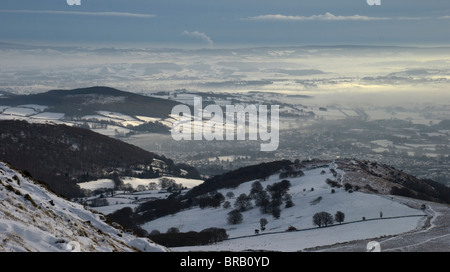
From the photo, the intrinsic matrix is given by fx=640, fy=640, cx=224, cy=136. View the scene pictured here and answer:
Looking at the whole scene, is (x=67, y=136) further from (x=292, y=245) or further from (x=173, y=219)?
(x=292, y=245)

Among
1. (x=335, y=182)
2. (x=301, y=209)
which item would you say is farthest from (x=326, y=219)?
(x=335, y=182)

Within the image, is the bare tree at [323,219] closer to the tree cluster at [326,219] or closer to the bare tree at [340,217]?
the tree cluster at [326,219]

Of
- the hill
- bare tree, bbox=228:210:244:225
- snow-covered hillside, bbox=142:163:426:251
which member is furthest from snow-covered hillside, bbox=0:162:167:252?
bare tree, bbox=228:210:244:225

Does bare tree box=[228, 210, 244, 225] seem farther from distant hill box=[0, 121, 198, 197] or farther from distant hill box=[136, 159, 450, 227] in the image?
distant hill box=[0, 121, 198, 197]

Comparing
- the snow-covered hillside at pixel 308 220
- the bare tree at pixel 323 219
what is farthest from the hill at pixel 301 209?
the bare tree at pixel 323 219
